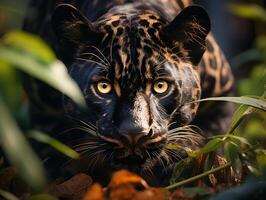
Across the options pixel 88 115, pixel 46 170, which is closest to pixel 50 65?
pixel 88 115

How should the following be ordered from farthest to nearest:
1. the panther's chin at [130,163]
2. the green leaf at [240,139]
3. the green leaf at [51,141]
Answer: the panther's chin at [130,163]
the green leaf at [240,139]
the green leaf at [51,141]

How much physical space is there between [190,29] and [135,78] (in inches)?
19.3

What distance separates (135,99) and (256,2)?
459cm

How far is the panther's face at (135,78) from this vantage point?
127 inches

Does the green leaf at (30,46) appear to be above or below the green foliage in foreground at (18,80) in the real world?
above

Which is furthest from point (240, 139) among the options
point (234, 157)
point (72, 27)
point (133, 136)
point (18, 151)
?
point (72, 27)

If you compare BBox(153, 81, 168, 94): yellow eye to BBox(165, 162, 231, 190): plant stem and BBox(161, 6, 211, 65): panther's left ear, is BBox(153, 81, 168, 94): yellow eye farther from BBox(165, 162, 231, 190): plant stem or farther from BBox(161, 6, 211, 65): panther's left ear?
BBox(165, 162, 231, 190): plant stem

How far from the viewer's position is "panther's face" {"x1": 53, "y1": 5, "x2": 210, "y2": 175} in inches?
127

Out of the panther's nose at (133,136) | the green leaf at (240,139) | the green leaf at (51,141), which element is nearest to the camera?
the green leaf at (51,141)

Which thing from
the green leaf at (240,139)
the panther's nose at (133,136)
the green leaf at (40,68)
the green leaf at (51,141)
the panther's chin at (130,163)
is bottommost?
the panther's chin at (130,163)

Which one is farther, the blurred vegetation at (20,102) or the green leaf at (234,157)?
the green leaf at (234,157)

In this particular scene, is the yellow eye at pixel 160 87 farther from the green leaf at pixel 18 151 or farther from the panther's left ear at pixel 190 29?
the green leaf at pixel 18 151

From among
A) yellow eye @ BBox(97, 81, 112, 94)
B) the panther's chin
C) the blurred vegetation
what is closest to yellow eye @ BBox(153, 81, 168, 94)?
yellow eye @ BBox(97, 81, 112, 94)

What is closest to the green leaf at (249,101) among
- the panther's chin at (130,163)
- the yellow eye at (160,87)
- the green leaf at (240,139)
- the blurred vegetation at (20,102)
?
the blurred vegetation at (20,102)
